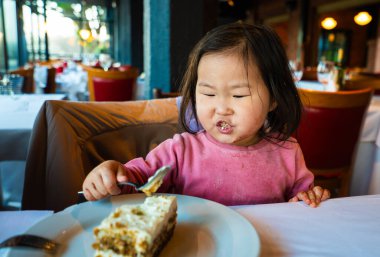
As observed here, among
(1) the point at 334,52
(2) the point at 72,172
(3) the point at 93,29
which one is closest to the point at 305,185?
(2) the point at 72,172

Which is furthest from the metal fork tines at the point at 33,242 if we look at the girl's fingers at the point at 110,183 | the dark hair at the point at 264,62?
the dark hair at the point at 264,62

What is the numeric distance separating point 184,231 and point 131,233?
5.7 inches

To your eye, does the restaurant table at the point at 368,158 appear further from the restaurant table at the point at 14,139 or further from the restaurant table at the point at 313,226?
the restaurant table at the point at 14,139

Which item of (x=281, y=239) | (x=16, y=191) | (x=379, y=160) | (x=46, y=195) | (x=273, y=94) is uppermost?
(x=273, y=94)

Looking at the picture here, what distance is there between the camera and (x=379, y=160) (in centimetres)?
225

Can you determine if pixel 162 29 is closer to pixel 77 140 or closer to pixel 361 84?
pixel 361 84

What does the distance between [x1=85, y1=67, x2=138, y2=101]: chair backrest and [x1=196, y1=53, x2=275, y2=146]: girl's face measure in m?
3.28

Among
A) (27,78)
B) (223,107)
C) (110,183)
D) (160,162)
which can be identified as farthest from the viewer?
(27,78)

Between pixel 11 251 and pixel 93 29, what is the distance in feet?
55.4

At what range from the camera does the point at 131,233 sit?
49cm

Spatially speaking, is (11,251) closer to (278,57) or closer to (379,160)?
(278,57)

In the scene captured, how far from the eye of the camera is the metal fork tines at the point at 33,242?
494mm

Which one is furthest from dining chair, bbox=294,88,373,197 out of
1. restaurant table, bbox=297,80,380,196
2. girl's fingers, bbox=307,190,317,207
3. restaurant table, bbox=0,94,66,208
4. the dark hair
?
restaurant table, bbox=0,94,66,208

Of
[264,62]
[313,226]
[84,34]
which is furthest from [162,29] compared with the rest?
[84,34]
